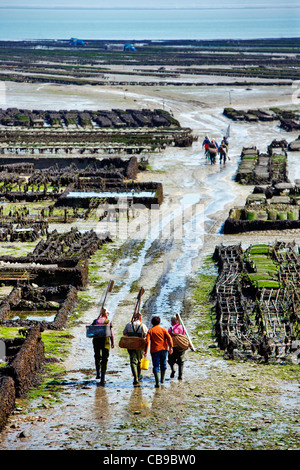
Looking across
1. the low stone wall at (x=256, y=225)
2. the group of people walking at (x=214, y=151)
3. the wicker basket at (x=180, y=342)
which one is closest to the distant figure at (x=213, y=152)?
the group of people walking at (x=214, y=151)

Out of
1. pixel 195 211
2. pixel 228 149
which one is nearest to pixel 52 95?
pixel 228 149

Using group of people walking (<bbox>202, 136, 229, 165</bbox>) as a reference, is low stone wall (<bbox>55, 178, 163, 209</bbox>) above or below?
below

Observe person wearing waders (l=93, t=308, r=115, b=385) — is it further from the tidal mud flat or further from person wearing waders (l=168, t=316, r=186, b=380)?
person wearing waders (l=168, t=316, r=186, b=380)

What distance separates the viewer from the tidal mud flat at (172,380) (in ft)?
43.1

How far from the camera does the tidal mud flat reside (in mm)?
13141

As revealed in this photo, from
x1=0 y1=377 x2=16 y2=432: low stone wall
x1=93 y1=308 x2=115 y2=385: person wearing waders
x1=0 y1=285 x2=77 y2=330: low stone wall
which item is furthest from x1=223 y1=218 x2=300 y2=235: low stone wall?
x1=0 y1=377 x2=16 y2=432: low stone wall

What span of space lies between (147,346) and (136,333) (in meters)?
0.35

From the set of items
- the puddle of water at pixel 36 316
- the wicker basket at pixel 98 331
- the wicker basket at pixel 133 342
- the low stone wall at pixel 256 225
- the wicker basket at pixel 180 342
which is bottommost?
the puddle of water at pixel 36 316

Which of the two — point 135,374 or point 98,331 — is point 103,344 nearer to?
point 98,331

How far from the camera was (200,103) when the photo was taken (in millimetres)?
86688

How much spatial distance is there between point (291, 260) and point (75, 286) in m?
7.81

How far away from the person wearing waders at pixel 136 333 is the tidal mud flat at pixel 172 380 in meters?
0.41

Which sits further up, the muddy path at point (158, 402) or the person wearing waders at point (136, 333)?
the person wearing waders at point (136, 333)

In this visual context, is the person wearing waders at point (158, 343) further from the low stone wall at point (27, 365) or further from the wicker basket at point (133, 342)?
the low stone wall at point (27, 365)
